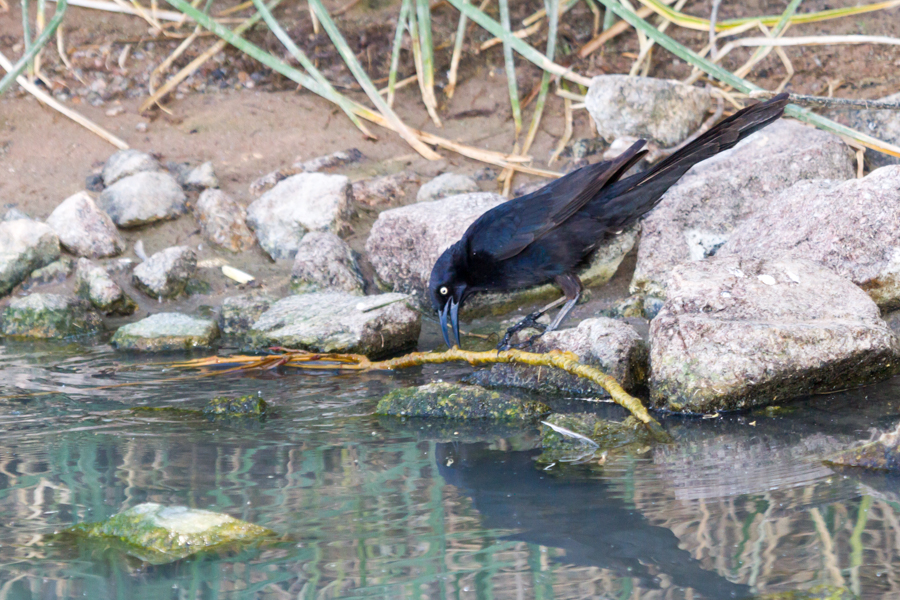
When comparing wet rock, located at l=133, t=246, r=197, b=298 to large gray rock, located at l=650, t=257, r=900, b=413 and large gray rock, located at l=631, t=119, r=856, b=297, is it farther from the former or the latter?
large gray rock, located at l=650, t=257, r=900, b=413

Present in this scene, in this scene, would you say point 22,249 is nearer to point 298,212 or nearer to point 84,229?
point 84,229

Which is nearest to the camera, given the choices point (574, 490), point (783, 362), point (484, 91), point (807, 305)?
point (574, 490)

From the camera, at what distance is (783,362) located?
10.2 ft

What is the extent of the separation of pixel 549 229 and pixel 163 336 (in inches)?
90.0

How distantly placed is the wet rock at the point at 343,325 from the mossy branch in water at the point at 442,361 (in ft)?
0.35

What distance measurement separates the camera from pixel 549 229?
4.10 meters

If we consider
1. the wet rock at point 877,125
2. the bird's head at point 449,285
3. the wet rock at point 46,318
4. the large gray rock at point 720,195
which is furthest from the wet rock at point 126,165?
the wet rock at point 877,125

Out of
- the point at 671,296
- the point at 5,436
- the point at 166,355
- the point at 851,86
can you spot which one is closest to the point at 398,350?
the point at 166,355

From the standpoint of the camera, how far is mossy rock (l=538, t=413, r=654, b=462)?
9.06 ft

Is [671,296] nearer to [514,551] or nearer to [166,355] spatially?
[514,551]

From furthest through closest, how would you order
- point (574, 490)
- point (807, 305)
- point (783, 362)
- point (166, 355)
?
1. point (166, 355)
2. point (807, 305)
3. point (783, 362)
4. point (574, 490)

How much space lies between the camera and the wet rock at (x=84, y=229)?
17.8 feet

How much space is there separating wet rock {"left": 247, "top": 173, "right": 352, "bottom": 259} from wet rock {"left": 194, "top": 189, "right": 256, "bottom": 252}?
8cm

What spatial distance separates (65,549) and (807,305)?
300 centimetres
